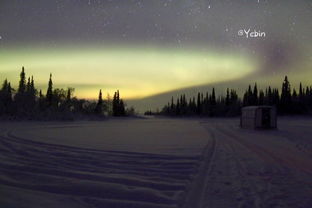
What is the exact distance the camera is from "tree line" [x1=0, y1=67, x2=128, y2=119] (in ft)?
195

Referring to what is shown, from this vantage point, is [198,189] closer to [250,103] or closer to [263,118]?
[263,118]

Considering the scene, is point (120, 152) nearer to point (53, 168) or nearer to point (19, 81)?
point (53, 168)

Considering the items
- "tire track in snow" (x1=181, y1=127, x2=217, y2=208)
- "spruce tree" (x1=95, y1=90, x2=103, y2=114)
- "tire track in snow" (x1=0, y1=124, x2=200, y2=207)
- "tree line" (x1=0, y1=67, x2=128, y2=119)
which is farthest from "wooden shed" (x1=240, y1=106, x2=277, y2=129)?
"spruce tree" (x1=95, y1=90, x2=103, y2=114)

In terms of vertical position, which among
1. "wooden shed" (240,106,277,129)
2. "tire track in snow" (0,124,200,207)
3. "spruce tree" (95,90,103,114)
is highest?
"spruce tree" (95,90,103,114)

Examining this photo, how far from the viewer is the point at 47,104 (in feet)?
261

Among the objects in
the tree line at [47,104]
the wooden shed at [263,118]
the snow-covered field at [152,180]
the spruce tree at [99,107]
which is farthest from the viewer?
the spruce tree at [99,107]

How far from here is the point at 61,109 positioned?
73375mm

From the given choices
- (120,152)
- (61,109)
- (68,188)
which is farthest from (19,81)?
(68,188)

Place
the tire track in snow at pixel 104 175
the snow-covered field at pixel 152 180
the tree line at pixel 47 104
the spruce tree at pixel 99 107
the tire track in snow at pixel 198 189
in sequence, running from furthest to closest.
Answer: the spruce tree at pixel 99 107 → the tree line at pixel 47 104 → the tire track in snow at pixel 104 175 → the snow-covered field at pixel 152 180 → the tire track in snow at pixel 198 189

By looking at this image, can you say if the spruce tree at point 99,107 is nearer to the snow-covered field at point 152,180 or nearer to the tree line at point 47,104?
the tree line at point 47,104

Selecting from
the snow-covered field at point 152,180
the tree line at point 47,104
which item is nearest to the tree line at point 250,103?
the tree line at point 47,104

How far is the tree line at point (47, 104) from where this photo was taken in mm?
59375

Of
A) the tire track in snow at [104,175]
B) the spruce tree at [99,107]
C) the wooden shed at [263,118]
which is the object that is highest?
the spruce tree at [99,107]

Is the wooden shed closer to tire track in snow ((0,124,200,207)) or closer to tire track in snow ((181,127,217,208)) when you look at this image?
tire track in snow ((0,124,200,207))
